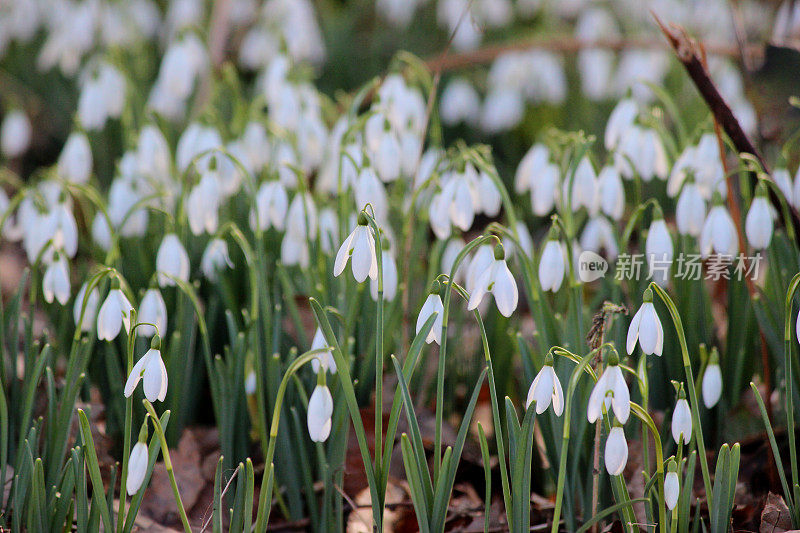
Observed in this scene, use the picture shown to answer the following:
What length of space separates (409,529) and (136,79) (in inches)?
113

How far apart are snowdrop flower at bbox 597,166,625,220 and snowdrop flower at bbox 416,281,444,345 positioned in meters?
0.68

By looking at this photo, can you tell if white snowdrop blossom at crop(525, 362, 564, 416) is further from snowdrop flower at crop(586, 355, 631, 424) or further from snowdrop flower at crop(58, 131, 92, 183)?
snowdrop flower at crop(58, 131, 92, 183)

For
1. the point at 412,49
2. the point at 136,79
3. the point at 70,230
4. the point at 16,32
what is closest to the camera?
the point at 70,230

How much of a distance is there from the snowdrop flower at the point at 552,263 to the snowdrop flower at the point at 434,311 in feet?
1.07

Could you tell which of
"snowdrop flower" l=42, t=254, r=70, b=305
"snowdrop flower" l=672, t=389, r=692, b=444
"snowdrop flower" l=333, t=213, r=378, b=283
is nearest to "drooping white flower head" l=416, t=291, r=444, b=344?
"snowdrop flower" l=333, t=213, r=378, b=283

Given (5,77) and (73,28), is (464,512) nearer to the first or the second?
(73,28)

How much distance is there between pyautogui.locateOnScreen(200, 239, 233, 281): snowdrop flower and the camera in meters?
1.75

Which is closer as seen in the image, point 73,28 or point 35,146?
point 73,28

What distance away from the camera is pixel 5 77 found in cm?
390

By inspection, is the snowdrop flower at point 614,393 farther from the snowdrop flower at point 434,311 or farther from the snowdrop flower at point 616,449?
the snowdrop flower at point 434,311

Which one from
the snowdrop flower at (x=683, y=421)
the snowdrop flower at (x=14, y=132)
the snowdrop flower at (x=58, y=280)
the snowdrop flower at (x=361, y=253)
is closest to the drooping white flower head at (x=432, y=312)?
the snowdrop flower at (x=361, y=253)

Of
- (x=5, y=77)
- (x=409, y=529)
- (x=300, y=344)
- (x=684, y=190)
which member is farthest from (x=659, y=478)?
(x=5, y=77)

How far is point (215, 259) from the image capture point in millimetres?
1795

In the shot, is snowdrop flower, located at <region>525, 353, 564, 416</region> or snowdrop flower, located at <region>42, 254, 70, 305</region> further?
snowdrop flower, located at <region>42, 254, 70, 305</region>
